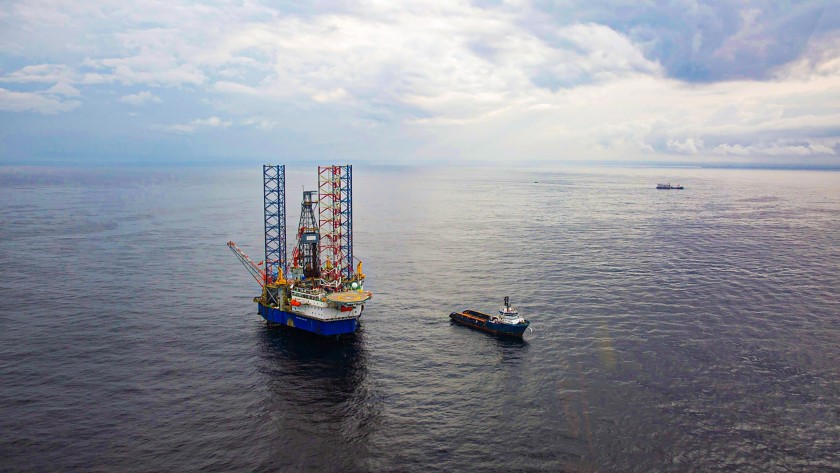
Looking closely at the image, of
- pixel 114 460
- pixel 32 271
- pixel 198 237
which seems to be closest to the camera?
pixel 114 460

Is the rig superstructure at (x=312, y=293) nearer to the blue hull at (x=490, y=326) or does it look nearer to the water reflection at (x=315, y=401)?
the water reflection at (x=315, y=401)

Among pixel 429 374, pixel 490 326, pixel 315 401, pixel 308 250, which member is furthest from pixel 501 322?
pixel 308 250

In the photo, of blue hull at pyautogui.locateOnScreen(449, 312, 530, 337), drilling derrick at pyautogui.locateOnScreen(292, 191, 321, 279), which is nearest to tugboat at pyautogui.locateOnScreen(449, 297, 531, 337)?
blue hull at pyautogui.locateOnScreen(449, 312, 530, 337)

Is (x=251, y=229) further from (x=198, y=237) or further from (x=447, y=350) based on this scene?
(x=447, y=350)

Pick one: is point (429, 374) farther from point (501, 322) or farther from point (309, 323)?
point (309, 323)

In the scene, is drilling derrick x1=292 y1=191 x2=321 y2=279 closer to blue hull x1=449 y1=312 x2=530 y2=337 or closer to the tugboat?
blue hull x1=449 y1=312 x2=530 y2=337

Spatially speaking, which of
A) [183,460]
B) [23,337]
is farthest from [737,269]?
[23,337]

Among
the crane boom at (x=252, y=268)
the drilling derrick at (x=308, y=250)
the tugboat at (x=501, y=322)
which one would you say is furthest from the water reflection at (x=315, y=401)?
the crane boom at (x=252, y=268)
